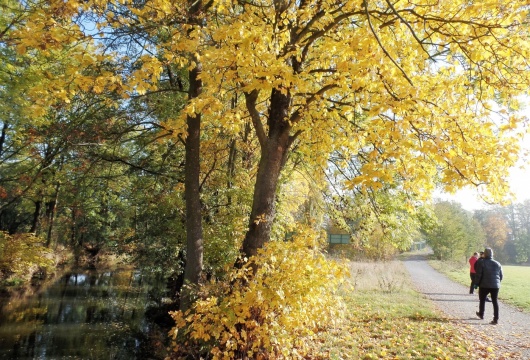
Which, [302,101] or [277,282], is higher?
[302,101]

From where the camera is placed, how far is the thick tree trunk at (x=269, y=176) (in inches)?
225

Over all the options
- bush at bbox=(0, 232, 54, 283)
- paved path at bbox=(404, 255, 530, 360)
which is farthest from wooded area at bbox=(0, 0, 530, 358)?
bush at bbox=(0, 232, 54, 283)

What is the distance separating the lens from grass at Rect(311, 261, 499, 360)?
5.61 meters

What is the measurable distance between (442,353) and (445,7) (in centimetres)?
513

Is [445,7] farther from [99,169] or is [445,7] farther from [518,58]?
[99,169]

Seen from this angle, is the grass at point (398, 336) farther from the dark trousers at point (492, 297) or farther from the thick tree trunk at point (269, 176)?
the thick tree trunk at point (269, 176)

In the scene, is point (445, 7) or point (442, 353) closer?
point (445, 7)

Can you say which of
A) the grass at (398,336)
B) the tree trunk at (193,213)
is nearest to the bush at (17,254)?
the tree trunk at (193,213)

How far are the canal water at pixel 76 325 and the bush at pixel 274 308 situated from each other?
4962 millimetres

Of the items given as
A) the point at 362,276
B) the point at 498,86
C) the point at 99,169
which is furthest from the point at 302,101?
the point at 362,276

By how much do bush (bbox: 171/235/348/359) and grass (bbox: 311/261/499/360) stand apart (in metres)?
0.54

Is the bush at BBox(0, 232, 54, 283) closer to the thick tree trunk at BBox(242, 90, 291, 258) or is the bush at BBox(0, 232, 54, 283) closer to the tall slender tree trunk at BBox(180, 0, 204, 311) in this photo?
the tall slender tree trunk at BBox(180, 0, 204, 311)

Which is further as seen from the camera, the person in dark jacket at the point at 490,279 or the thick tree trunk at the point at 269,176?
the person in dark jacket at the point at 490,279

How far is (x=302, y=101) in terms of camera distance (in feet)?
19.3
